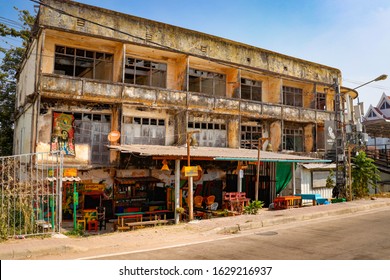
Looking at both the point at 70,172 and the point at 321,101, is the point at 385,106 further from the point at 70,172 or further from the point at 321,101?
the point at 70,172

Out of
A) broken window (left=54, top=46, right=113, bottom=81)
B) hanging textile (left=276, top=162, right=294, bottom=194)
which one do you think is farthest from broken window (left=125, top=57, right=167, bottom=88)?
hanging textile (left=276, top=162, right=294, bottom=194)

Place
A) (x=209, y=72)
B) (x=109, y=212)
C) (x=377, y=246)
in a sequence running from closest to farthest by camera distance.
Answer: (x=377, y=246) → (x=109, y=212) → (x=209, y=72)

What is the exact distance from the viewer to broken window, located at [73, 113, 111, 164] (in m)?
16.8

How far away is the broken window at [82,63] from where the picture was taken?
17.1m

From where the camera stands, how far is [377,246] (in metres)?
8.53

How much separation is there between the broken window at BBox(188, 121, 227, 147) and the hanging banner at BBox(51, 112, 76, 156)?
7059 millimetres

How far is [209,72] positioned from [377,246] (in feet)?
52.9

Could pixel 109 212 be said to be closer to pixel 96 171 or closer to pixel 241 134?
pixel 96 171

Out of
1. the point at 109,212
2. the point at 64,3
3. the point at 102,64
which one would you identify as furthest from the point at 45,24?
the point at 109,212

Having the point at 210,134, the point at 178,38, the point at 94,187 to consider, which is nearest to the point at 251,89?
the point at 210,134

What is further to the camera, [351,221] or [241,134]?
[241,134]

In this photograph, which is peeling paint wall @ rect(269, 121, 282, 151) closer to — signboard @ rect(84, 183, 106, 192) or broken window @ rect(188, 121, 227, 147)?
broken window @ rect(188, 121, 227, 147)

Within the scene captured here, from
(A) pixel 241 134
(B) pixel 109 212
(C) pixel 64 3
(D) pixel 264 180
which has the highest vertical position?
(C) pixel 64 3
